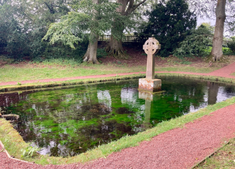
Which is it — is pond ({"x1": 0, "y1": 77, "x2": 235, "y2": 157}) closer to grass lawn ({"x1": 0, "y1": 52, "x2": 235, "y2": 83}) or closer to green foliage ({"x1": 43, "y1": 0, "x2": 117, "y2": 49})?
grass lawn ({"x1": 0, "y1": 52, "x2": 235, "y2": 83})

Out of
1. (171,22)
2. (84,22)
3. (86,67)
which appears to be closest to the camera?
(84,22)

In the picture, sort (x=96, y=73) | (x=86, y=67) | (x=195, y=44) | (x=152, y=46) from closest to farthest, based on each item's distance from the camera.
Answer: (x=152, y=46)
(x=96, y=73)
(x=86, y=67)
(x=195, y=44)

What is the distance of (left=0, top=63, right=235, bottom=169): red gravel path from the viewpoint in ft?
10.8

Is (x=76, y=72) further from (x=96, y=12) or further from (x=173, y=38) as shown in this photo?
(x=173, y=38)

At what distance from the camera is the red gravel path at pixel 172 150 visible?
3291mm

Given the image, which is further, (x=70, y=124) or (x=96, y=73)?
(x=96, y=73)

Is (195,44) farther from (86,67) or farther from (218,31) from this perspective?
(86,67)

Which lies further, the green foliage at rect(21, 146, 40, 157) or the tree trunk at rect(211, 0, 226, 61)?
the tree trunk at rect(211, 0, 226, 61)

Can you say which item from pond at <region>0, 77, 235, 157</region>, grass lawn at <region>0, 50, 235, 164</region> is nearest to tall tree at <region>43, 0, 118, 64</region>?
grass lawn at <region>0, 50, 235, 164</region>

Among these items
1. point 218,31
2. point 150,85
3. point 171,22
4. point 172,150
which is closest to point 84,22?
point 150,85

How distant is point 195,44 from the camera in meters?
21.4

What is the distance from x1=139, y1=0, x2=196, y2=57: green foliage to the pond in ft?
46.5

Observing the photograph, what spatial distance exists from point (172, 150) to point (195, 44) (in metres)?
20.2

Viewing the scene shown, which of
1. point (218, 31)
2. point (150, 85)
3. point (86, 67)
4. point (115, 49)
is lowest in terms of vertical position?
point (150, 85)
